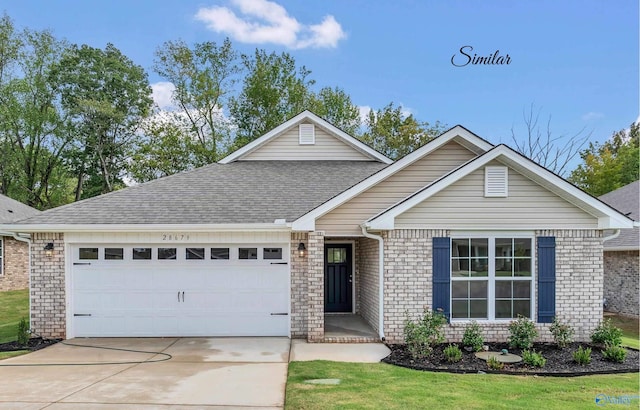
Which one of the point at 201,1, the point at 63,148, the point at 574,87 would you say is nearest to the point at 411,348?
the point at 201,1

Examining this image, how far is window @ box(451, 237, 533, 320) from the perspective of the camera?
8164 mm

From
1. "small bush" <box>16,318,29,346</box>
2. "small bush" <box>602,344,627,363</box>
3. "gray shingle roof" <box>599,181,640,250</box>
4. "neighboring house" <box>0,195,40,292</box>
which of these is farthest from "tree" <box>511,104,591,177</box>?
"neighboring house" <box>0,195,40,292</box>

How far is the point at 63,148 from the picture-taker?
3028 centimetres

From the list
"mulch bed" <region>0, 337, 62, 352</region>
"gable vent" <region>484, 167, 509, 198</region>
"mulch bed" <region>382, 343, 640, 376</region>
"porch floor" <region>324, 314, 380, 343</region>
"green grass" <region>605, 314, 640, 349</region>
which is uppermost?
"gable vent" <region>484, 167, 509, 198</region>

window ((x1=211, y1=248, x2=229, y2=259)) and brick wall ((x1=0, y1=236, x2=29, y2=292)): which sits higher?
window ((x1=211, y1=248, x2=229, y2=259))

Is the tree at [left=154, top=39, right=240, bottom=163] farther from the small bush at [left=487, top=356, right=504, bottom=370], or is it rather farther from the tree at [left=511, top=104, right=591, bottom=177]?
the small bush at [left=487, top=356, right=504, bottom=370]

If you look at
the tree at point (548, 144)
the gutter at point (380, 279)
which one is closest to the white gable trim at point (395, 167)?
the gutter at point (380, 279)

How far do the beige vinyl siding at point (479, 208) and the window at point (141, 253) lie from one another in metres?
5.45

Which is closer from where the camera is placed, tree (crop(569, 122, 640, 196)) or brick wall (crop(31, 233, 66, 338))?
brick wall (crop(31, 233, 66, 338))

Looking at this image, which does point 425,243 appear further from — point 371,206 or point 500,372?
point 500,372

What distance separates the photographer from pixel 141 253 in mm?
9180

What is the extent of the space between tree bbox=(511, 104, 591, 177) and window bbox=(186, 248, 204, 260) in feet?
65.6

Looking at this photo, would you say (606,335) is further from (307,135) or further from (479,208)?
(307,135)

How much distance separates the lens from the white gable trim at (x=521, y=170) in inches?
307
